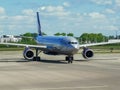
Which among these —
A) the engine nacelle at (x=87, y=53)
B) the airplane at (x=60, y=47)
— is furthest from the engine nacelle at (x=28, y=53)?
the engine nacelle at (x=87, y=53)

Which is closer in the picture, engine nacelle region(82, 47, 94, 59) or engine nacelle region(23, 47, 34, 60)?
engine nacelle region(23, 47, 34, 60)

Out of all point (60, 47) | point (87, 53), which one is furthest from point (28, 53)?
point (87, 53)

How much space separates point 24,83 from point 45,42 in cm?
2799

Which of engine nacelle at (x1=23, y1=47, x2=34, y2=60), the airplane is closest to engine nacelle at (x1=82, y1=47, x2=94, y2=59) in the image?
the airplane

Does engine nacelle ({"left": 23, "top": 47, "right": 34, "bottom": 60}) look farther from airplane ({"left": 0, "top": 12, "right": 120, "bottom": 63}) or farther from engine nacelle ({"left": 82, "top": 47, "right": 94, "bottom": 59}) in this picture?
engine nacelle ({"left": 82, "top": 47, "right": 94, "bottom": 59})

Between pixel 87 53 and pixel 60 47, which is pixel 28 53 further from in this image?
pixel 87 53

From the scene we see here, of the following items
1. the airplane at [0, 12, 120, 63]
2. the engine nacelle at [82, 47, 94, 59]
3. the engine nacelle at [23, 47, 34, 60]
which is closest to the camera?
the airplane at [0, 12, 120, 63]

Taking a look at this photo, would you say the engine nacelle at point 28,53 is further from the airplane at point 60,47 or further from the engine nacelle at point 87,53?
the engine nacelle at point 87,53

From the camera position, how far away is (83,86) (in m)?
20.4

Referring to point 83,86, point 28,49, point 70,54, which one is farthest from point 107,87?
point 28,49

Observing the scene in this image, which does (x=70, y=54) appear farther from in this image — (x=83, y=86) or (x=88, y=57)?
(x=83, y=86)

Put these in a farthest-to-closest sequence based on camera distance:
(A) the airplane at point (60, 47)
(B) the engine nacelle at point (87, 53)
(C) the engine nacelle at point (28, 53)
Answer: (B) the engine nacelle at point (87, 53)
(C) the engine nacelle at point (28, 53)
(A) the airplane at point (60, 47)

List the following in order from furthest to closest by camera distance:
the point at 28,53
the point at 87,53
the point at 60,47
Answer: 1. the point at 87,53
2. the point at 28,53
3. the point at 60,47

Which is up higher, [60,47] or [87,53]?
[60,47]
